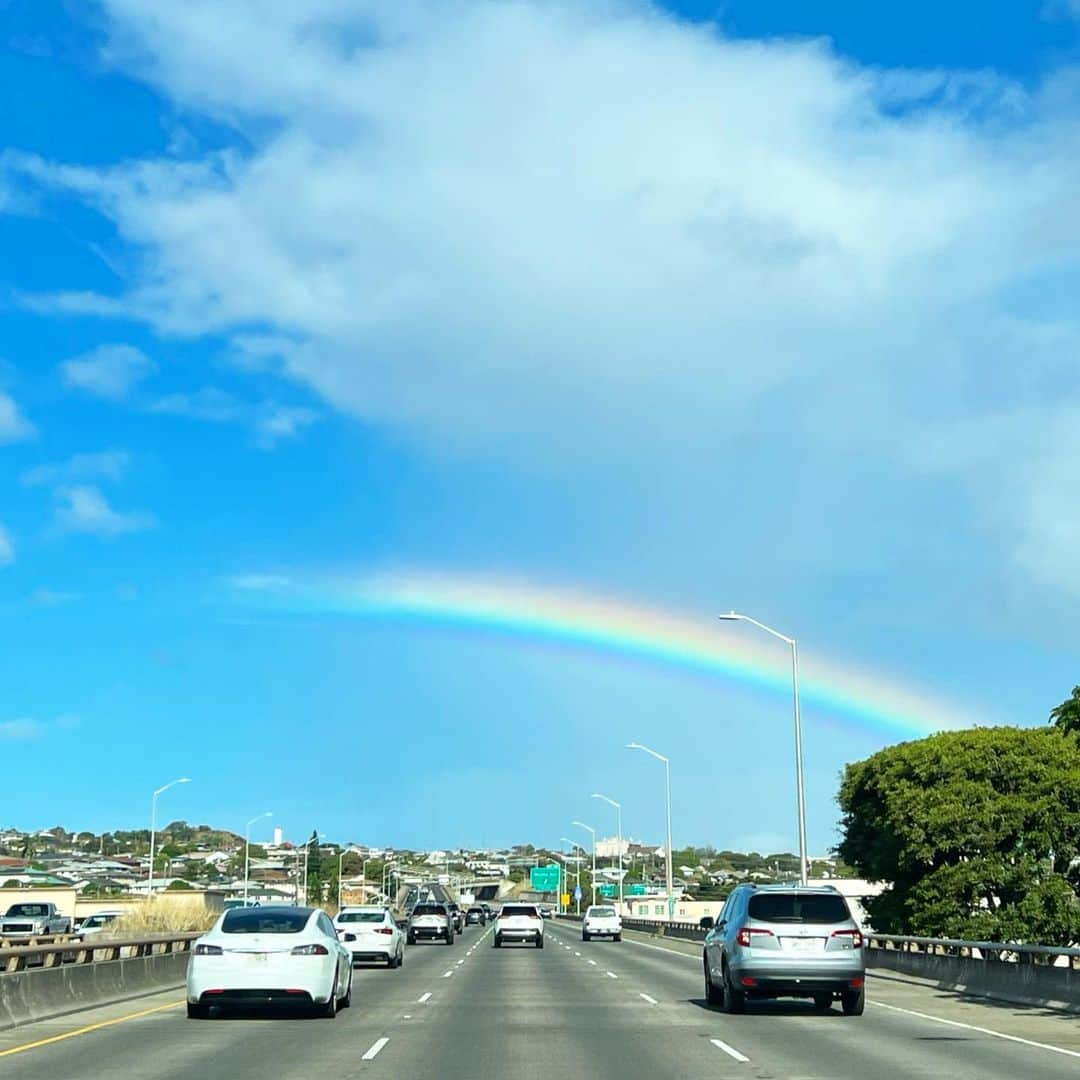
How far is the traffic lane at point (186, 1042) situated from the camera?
15.2 m

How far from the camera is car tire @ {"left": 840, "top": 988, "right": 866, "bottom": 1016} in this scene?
23.0 meters

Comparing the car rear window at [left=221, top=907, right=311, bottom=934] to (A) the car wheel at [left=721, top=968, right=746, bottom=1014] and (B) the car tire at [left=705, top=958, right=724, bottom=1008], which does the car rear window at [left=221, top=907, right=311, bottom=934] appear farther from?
(B) the car tire at [left=705, top=958, right=724, bottom=1008]

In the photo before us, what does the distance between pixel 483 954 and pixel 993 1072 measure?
3975 centimetres

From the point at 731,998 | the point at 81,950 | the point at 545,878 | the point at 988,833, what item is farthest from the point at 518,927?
the point at 545,878

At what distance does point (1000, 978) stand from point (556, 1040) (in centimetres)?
1332

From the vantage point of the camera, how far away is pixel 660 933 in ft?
271

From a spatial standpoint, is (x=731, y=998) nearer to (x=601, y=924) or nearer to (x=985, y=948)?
(x=985, y=948)

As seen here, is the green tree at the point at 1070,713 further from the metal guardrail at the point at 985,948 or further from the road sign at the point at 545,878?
the road sign at the point at 545,878

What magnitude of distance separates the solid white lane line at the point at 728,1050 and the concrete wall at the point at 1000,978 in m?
8.73

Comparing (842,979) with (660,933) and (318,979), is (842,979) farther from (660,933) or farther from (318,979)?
(660,933)

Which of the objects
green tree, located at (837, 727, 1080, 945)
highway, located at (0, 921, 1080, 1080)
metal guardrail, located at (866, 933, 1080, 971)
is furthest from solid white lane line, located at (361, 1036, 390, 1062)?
green tree, located at (837, 727, 1080, 945)

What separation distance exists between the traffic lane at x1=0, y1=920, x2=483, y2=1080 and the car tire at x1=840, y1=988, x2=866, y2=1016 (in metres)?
6.84

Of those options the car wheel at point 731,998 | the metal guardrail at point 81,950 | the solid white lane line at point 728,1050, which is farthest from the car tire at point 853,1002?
the metal guardrail at point 81,950

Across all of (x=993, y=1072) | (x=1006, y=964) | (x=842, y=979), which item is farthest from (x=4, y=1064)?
(x=1006, y=964)
